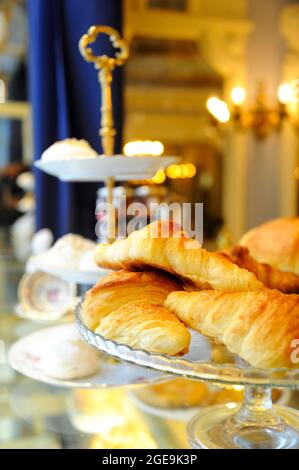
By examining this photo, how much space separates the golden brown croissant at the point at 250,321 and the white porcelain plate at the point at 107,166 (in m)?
0.30

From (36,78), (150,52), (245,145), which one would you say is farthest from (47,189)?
(150,52)

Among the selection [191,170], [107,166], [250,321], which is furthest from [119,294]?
[191,170]

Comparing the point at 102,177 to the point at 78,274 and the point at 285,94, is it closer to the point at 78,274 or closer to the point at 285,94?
the point at 78,274

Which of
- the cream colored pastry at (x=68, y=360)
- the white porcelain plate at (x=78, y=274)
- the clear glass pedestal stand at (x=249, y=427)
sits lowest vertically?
the clear glass pedestal stand at (x=249, y=427)

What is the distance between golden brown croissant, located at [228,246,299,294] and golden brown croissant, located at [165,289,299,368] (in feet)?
0.51

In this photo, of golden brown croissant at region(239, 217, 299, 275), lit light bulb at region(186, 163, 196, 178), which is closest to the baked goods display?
golden brown croissant at region(239, 217, 299, 275)

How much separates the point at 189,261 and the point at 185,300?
2.1 inches

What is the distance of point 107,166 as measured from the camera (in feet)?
2.50

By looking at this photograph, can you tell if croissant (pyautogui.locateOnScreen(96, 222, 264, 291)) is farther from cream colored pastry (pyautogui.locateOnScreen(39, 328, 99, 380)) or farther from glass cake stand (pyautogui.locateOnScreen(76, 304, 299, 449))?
cream colored pastry (pyautogui.locateOnScreen(39, 328, 99, 380))

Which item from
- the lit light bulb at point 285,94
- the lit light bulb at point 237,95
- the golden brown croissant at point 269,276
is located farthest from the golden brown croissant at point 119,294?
the lit light bulb at point 237,95

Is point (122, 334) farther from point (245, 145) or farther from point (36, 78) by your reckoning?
point (245, 145)

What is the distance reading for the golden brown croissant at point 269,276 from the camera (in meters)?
0.68

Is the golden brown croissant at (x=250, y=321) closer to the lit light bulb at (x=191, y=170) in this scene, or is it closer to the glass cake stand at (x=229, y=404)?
the glass cake stand at (x=229, y=404)

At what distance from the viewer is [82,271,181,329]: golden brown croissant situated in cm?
56
